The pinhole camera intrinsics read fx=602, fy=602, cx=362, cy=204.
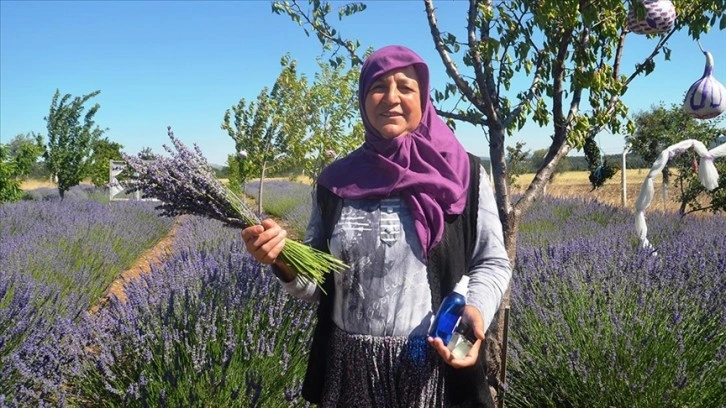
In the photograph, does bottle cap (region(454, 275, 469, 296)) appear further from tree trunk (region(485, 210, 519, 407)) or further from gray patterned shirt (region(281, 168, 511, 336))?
tree trunk (region(485, 210, 519, 407))

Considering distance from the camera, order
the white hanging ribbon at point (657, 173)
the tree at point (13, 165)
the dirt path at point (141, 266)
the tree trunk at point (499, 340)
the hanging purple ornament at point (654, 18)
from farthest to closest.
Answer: the tree at point (13, 165), the dirt path at point (141, 266), the white hanging ribbon at point (657, 173), the hanging purple ornament at point (654, 18), the tree trunk at point (499, 340)

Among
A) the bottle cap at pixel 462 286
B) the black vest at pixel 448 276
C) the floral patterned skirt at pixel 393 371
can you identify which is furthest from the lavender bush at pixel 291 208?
the bottle cap at pixel 462 286

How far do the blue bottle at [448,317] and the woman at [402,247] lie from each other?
68 mm

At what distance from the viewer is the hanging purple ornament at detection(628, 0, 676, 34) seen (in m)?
3.03

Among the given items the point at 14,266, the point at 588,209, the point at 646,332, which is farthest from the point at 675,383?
the point at 588,209

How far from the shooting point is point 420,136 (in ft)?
5.18

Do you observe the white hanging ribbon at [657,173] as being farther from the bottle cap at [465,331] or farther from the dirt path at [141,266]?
Answer: the dirt path at [141,266]

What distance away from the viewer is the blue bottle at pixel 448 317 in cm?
138

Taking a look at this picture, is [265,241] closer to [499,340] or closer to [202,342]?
[202,342]

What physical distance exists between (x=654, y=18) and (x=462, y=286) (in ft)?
7.67

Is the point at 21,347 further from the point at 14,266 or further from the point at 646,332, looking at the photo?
the point at 646,332

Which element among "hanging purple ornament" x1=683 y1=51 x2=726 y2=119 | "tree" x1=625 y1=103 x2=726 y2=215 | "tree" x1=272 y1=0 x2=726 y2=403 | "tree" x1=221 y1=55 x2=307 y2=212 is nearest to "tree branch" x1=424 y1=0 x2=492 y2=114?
"tree" x1=272 y1=0 x2=726 y2=403

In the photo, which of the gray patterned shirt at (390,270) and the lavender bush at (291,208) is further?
the lavender bush at (291,208)

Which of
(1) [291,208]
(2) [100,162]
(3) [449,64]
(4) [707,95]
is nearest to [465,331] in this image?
(3) [449,64]
